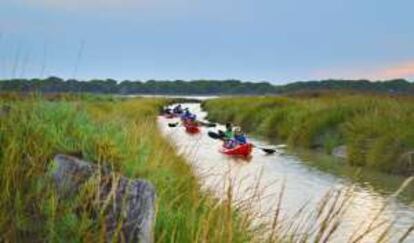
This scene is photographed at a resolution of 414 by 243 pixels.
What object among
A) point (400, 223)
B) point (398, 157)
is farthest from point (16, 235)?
point (398, 157)

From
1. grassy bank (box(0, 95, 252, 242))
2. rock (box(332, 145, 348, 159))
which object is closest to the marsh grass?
grassy bank (box(0, 95, 252, 242))

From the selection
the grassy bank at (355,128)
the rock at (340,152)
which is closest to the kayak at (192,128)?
the grassy bank at (355,128)

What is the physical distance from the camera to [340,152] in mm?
24875

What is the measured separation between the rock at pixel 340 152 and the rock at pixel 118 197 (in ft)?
64.5

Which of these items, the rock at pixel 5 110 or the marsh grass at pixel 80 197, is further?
the rock at pixel 5 110

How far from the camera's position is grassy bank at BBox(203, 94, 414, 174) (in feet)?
67.1

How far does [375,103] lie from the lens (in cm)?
2894

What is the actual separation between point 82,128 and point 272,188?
881cm

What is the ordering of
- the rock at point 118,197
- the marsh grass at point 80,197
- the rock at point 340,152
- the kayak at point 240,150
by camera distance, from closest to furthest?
the marsh grass at point 80,197, the rock at point 118,197, the kayak at point 240,150, the rock at point 340,152

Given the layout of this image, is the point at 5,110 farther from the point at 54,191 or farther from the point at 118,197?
the point at 118,197

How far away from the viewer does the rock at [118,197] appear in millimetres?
4449

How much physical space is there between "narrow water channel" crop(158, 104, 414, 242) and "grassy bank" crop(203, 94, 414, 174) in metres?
1.99

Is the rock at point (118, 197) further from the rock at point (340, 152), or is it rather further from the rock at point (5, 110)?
the rock at point (340, 152)

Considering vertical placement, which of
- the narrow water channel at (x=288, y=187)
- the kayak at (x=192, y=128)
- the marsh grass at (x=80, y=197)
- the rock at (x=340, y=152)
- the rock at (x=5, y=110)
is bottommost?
the kayak at (x=192, y=128)
